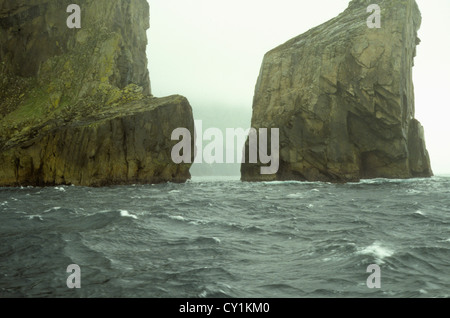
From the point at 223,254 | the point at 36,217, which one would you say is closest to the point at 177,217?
the point at 36,217

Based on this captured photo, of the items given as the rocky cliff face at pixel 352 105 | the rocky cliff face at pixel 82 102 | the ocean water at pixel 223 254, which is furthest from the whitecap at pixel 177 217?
the rocky cliff face at pixel 352 105

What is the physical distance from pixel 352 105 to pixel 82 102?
45483mm

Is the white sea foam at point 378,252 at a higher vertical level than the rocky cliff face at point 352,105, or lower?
lower

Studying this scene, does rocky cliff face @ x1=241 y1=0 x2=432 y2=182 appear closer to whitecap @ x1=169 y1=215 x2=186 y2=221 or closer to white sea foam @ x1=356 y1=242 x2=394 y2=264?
whitecap @ x1=169 y1=215 x2=186 y2=221

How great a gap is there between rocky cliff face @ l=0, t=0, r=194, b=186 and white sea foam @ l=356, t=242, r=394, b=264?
4610 centimetres

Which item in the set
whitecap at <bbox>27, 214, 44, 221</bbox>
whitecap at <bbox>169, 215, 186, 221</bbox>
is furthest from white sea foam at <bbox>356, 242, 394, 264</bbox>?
whitecap at <bbox>27, 214, 44, 221</bbox>

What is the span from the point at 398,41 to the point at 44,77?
214ft

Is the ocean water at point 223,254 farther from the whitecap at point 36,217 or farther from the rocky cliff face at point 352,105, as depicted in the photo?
the rocky cliff face at point 352,105

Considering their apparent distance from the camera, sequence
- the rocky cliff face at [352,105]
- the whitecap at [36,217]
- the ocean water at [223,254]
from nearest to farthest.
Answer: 1. the ocean water at [223,254]
2. the whitecap at [36,217]
3. the rocky cliff face at [352,105]

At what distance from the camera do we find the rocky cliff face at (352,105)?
62.3m

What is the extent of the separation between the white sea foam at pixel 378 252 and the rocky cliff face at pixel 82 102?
46096 mm

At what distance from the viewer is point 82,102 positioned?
2589 inches

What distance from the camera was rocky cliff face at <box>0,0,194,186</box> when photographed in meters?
54.6

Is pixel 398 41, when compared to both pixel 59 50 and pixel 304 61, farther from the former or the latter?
pixel 59 50
